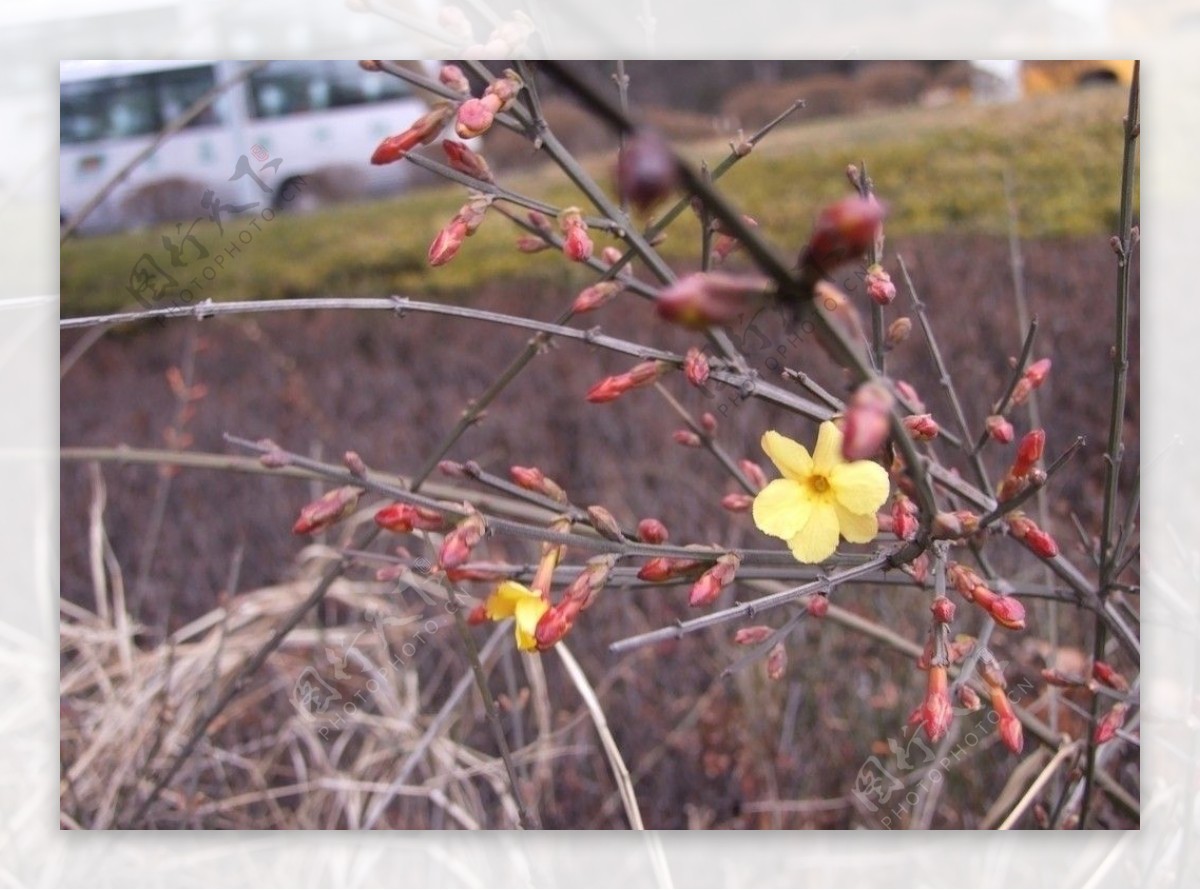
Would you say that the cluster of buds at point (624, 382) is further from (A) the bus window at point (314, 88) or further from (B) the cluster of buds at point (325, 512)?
(A) the bus window at point (314, 88)

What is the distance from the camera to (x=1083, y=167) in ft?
6.97

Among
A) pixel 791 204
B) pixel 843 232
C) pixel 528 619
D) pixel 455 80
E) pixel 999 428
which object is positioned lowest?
pixel 528 619

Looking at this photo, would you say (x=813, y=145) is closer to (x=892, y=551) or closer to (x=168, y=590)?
(x=168, y=590)

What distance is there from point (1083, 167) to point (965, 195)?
0.26 metres

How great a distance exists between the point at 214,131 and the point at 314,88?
0.19m

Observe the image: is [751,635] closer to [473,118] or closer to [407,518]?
[407,518]

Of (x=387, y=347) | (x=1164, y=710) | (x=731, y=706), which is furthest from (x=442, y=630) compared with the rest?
(x=387, y=347)

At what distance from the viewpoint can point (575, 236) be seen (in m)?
0.68

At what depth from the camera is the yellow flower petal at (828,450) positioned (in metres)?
0.66

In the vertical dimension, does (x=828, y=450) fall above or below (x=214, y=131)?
below

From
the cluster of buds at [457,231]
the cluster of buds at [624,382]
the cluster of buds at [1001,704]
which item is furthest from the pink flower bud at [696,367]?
the cluster of buds at [1001,704]

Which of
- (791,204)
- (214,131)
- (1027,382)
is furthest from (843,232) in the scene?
(791,204)

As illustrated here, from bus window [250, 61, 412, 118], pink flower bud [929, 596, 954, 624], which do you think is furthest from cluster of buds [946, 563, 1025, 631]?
bus window [250, 61, 412, 118]

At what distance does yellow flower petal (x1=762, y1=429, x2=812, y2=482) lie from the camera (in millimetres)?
685
